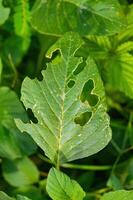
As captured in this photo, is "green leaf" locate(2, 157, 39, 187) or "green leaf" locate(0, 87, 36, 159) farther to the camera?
"green leaf" locate(2, 157, 39, 187)

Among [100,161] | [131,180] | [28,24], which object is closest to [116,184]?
[131,180]

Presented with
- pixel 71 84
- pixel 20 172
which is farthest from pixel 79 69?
pixel 20 172

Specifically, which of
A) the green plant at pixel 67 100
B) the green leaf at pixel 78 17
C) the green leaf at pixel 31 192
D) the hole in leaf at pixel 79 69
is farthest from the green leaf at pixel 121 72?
the green leaf at pixel 31 192

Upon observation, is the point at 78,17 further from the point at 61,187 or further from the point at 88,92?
the point at 61,187

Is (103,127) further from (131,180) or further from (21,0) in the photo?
(21,0)

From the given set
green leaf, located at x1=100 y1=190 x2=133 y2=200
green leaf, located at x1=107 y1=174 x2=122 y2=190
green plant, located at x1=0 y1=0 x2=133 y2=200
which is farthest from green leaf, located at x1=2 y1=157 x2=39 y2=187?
green leaf, located at x1=100 y1=190 x2=133 y2=200

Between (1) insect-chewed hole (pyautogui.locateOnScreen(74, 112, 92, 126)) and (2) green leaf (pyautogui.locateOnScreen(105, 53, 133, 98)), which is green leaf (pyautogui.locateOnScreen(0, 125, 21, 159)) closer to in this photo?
(1) insect-chewed hole (pyautogui.locateOnScreen(74, 112, 92, 126))

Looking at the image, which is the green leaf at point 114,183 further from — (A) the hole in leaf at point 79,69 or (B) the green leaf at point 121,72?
(A) the hole in leaf at point 79,69
